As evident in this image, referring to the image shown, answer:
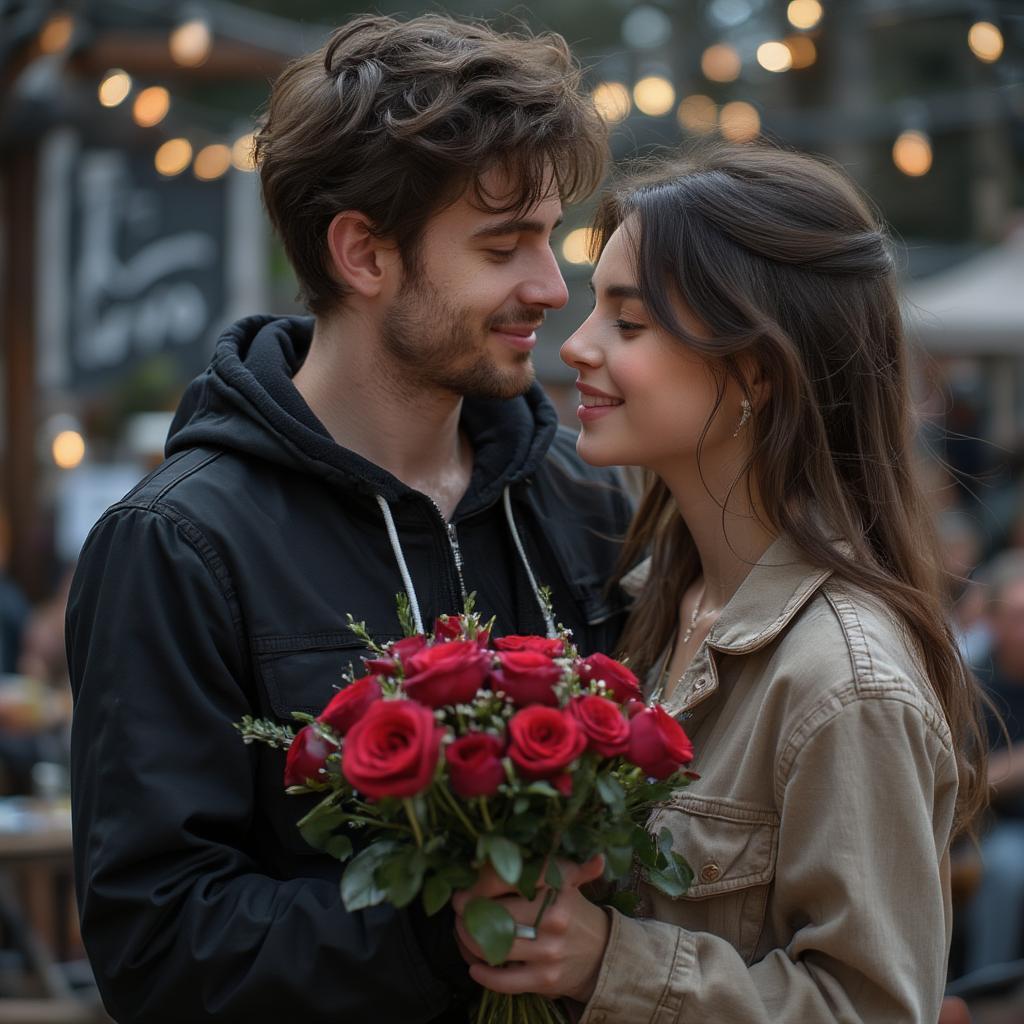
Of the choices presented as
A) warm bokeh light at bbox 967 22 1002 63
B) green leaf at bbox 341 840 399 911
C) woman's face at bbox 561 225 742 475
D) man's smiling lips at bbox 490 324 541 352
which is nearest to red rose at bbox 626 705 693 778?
green leaf at bbox 341 840 399 911

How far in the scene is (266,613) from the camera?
93.1 inches

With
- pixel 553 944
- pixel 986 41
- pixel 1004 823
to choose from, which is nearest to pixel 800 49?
pixel 986 41

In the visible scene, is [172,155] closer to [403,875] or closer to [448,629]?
[448,629]

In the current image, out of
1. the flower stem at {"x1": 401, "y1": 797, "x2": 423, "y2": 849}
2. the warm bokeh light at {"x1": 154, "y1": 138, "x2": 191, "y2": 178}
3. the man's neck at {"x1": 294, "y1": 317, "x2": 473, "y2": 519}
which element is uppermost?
the warm bokeh light at {"x1": 154, "y1": 138, "x2": 191, "y2": 178}

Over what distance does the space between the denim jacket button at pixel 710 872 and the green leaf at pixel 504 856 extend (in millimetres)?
420

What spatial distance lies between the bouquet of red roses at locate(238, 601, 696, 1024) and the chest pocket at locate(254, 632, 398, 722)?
0.29 metres

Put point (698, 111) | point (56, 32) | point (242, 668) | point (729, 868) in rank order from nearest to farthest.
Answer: point (729, 868) < point (242, 668) < point (56, 32) < point (698, 111)

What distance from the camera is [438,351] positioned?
2721 millimetres

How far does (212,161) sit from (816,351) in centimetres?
541

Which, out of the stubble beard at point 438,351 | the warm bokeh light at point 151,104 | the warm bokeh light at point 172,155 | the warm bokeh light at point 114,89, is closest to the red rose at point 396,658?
the stubble beard at point 438,351

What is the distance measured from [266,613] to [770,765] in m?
0.82

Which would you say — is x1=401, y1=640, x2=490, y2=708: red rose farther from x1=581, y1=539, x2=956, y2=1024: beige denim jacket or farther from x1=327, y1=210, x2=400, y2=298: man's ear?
x1=327, y1=210, x2=400, y2=298: man's ear

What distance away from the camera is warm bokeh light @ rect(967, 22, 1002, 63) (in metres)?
5.55

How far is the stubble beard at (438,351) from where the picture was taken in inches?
107
